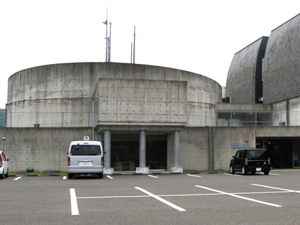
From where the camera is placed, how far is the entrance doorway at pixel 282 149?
120 ft

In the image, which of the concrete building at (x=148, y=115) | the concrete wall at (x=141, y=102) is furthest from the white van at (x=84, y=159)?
the concrete building at (x=148, y=115)

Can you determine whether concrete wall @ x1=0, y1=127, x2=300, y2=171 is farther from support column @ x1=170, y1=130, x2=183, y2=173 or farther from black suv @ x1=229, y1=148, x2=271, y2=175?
black suv @ x1=229, y1=148, x2=271, y2=175

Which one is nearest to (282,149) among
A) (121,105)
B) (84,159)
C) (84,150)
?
(121,105)

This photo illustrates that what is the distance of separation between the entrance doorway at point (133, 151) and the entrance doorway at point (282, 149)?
9.37 metres

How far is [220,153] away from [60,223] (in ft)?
83.0

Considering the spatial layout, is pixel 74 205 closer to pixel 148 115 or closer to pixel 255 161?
pixel 255 161

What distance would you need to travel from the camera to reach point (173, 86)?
28719mm

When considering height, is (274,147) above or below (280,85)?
below

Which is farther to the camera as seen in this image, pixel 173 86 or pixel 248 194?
pixel 173 86

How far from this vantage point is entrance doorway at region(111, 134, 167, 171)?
105ft

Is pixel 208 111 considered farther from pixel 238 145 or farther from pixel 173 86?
pixel 173 86

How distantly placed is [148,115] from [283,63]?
2181 centimetres

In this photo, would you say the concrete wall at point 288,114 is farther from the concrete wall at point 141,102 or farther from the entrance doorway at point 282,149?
the concrete wall at point 141,102

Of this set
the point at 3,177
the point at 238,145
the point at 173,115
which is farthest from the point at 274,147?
the point at 3,177
